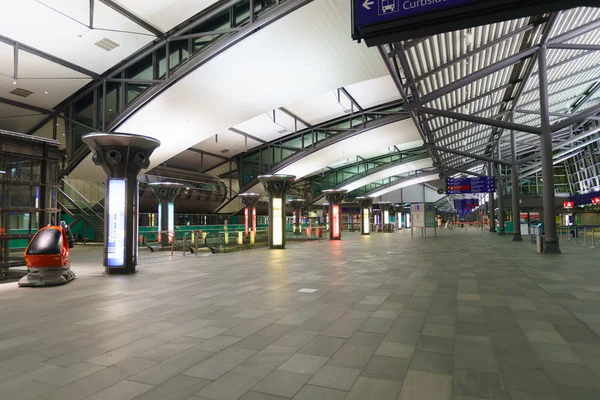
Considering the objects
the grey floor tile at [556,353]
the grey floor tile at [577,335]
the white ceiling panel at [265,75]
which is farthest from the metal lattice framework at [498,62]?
the grey floor tile at [556,353]

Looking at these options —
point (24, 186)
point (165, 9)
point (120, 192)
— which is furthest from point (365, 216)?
A: point (24, 186)

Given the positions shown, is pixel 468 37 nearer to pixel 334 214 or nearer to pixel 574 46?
pixel 574 46

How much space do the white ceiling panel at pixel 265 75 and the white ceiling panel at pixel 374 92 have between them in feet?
15.9

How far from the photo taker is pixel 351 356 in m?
3.81

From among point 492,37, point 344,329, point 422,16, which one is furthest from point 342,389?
point 492,37

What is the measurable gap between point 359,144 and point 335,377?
3116 cm

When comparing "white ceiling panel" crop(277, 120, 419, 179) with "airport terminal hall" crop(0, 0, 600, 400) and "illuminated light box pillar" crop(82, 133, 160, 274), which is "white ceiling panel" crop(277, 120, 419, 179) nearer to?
"airport terminal hall" crop(0, 0, 600, 400)

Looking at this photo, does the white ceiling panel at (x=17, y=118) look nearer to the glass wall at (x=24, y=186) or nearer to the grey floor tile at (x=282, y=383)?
the glass wall at (x=24, y=186)

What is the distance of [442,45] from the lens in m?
14.7

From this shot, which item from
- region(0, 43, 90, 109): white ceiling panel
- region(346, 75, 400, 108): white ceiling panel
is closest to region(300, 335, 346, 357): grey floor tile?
region(0, 43, 90, 109): white ceiling panel

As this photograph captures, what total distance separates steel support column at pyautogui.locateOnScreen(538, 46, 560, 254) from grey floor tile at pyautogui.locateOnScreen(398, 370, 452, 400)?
14.2 meters

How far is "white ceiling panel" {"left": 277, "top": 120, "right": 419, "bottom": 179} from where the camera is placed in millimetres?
30362

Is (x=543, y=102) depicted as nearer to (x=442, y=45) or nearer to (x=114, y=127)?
(x=442, y=45)

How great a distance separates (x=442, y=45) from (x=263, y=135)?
65.4 ft
